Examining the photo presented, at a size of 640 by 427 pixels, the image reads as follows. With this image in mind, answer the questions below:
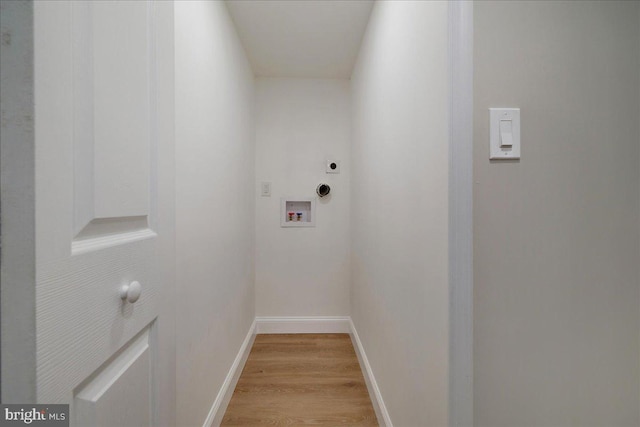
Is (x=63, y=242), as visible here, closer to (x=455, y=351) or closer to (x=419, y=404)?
(x=455, y=351)

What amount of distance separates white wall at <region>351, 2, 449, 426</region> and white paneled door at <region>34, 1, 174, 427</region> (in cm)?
80

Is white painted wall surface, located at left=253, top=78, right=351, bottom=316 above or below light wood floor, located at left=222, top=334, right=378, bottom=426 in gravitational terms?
above

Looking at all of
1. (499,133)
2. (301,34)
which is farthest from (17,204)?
(301,34)

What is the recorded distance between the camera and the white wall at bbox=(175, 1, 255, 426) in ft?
→ 3.71

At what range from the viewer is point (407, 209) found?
118cm

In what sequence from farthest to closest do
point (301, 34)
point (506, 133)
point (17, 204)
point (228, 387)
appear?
point (301, 34) < point (228, 387) < point (506, 133) < point (17, 204)

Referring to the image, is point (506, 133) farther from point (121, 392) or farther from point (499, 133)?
point (121, 392)

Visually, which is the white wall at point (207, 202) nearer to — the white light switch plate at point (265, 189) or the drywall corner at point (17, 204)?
the white light switch plate at point (265, 189)

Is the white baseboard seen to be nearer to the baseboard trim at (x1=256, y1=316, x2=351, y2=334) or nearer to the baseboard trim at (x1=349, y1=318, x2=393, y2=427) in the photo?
the baseboard trim at (x1=256, y1=316, x2=351, y2=334)

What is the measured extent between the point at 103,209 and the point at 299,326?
2.41 metres

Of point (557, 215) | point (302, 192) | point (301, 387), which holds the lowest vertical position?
point (301, 387)

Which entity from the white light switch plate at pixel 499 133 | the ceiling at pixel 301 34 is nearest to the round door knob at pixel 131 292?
the white light switch plate at pixel 499 133

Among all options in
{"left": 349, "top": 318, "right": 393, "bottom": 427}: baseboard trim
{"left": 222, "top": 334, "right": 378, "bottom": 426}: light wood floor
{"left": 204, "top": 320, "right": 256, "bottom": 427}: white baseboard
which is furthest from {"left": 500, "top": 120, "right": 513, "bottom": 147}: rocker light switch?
{"left": 204, "top": 320, "right": 256, "bottom": 427}: white baseboard

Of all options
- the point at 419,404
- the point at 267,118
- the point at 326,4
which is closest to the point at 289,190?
the point at 267,118
